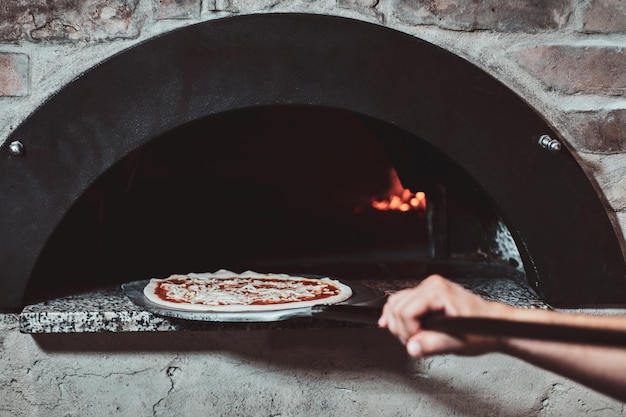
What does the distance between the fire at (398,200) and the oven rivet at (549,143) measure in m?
0.44

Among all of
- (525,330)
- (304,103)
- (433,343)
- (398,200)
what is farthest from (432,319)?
(398,200)

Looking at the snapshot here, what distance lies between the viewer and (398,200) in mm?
1607

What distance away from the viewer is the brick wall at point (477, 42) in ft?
3.71

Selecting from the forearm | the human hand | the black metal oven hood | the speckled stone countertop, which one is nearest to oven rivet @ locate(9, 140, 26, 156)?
the black metal oven hood

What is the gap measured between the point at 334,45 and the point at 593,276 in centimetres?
62

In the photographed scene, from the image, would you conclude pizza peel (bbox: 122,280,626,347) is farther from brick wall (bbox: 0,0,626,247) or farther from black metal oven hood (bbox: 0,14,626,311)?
brick wall (bbox: 0,0,626,247)

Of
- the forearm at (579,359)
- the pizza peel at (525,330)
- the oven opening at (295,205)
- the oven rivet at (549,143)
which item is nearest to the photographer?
the pizza peel at (525,330)

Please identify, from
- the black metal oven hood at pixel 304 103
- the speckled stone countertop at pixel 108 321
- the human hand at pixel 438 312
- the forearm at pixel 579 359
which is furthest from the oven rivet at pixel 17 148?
the forearm at pixel 579 359

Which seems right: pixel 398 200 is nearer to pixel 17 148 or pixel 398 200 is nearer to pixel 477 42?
pixel 477 42

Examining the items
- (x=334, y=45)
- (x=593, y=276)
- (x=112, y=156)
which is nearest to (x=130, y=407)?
(x=112, y=156)

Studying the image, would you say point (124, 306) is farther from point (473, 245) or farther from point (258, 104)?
point (473, 245)

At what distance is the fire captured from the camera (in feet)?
5.21

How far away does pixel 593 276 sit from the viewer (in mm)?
1188

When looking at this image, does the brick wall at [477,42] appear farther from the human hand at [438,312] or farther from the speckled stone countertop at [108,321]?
the human hand at [438,312]
